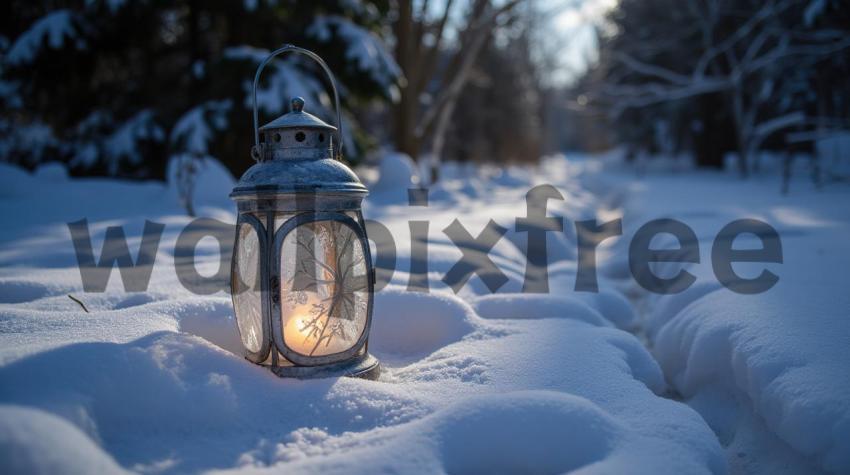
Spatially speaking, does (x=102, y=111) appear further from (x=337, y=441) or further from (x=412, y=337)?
(x=337, y=441)

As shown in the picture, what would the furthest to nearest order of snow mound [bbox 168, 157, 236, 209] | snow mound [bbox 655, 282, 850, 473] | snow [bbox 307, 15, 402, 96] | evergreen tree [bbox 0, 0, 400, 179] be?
snow [bbox 307, 15, 402, 96] < evergreen tree [bbox 0, 0, 400, 179] < snow mound [bbox 168, 157, 236, 209] < snow mound [bbox 655, 282, 850, 473]

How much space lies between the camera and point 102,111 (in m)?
9.52

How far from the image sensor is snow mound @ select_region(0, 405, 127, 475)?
4.02 feet

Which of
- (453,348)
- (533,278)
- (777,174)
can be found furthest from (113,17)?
(777,174)

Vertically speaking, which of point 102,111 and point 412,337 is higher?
point 102,111

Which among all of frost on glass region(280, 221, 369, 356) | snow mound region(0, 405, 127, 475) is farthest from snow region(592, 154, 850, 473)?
snow mound region(0, 405, 127, 475)

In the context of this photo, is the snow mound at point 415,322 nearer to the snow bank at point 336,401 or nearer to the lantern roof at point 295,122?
the snow bank at point 336,401

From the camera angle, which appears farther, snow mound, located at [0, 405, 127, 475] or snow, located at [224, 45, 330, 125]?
snow, located at [224, 45, 330, 125]

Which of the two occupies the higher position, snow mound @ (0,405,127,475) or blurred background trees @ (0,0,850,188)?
blurred background trees @ (0,0,850,188)

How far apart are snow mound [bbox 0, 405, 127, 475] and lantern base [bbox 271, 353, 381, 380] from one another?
2.30 feet

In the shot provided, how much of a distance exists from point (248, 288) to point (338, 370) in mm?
478

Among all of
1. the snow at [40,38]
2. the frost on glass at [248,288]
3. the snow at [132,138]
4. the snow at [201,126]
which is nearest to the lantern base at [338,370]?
the frost on glass at [248,288]

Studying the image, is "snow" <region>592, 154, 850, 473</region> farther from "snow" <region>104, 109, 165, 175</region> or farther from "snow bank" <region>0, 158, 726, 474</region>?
"snow" <region>104, 109, 165, 175</region>

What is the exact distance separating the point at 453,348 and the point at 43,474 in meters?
1.63
